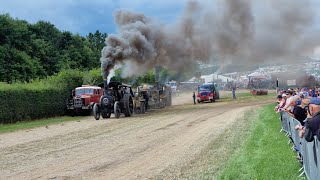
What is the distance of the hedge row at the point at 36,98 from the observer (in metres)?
30.8

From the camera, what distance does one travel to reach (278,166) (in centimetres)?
993

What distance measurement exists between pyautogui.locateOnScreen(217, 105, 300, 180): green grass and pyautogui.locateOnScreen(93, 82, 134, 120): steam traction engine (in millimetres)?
16550

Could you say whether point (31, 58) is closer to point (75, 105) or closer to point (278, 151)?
point (75, 105)

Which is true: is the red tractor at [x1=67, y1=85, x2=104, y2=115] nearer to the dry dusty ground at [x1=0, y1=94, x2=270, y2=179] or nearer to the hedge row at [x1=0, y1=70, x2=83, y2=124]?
the hedge row at [x1=0, y1=70, x2=83, y2=124]

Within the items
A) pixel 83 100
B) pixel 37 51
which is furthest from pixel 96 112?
pixel 37 51

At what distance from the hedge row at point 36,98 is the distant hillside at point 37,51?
846cm

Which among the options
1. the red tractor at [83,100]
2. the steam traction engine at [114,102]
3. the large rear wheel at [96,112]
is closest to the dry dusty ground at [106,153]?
the large rear wheel at [96,112]

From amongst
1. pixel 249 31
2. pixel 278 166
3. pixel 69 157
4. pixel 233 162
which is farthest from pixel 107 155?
pixel 249 31

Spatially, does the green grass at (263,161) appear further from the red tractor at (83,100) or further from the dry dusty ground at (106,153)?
the red tractor at (83,100)

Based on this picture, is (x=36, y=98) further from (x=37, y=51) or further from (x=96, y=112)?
(x=37, y=51)

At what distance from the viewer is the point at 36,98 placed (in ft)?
113

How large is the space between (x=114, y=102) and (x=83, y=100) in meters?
6.85

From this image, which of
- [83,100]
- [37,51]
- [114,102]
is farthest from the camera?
[37,51]

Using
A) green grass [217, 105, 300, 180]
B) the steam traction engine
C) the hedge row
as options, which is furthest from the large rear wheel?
green grass [217, 105, 300, 180]
